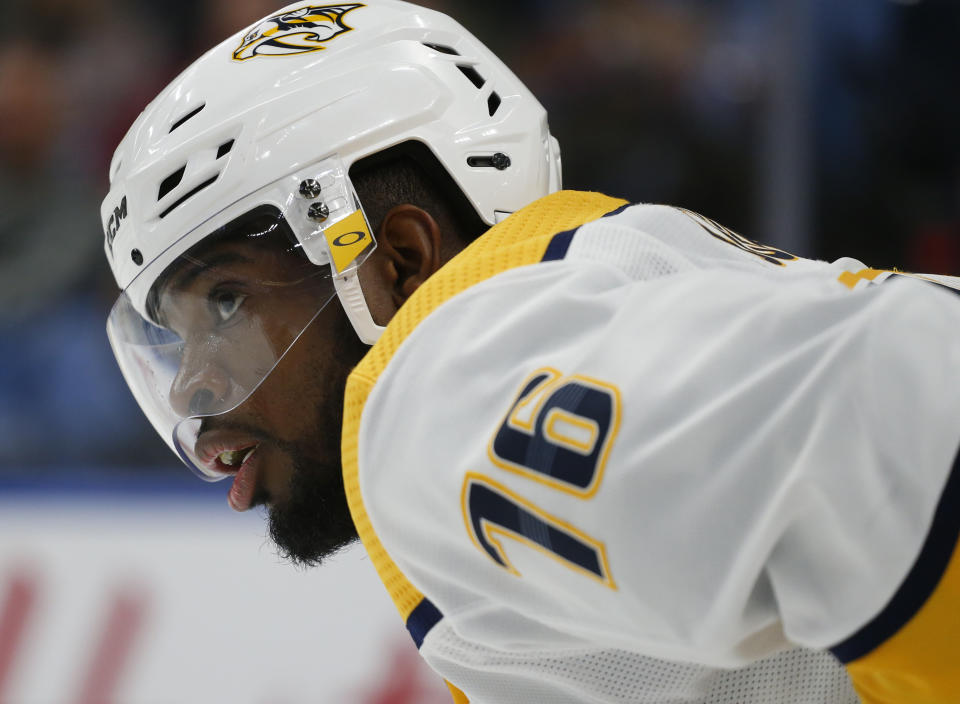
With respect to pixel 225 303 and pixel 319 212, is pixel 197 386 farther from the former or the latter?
pixel 319 212

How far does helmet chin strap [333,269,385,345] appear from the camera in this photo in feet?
4.55

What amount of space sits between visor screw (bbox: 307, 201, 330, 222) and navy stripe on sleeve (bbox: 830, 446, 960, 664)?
0.87m

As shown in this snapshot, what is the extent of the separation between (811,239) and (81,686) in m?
2.46

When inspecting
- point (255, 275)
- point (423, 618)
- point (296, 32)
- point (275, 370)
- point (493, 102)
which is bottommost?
point (423, 618)

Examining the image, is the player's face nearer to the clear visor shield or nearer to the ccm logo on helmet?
the clear visor shield

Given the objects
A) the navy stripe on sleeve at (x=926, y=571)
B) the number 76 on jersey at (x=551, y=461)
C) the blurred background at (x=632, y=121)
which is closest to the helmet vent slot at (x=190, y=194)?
the number 76 on jersey at (x=551, y=461)

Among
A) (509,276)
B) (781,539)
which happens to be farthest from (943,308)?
(509,276)

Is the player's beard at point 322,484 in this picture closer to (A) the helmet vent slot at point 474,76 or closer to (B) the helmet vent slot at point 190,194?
(B) the helmet vent slot at point 190,194

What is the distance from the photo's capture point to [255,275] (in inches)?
55.5

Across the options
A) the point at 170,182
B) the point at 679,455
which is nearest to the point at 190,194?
the point at 170,182

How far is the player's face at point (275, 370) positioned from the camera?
140cm

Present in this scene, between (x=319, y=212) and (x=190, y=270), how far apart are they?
204mm

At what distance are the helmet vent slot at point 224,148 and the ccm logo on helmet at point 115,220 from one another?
0.16 meters

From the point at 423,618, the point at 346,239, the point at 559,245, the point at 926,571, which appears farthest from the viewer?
the point at 346,239
